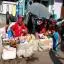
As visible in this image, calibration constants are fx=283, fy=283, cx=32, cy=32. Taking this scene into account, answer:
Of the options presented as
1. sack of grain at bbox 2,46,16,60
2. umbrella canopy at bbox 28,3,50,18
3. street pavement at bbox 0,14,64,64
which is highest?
umbrella canopy at bbox 28,3,50,18

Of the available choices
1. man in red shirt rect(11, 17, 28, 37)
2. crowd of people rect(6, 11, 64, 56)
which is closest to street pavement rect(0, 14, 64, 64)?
crowd of people rect(6, 11, 64, 56)

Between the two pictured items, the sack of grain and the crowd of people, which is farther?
the crowd of people

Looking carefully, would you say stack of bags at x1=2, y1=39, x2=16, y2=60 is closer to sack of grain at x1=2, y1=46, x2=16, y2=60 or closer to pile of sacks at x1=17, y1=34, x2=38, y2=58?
sack of grain at x1=2, y1=46, x2=16, y2=60

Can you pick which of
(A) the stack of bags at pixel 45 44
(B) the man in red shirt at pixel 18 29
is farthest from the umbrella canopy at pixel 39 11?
(A) the stack of bags at pixel 45 44

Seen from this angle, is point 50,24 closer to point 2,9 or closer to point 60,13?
point 60,13

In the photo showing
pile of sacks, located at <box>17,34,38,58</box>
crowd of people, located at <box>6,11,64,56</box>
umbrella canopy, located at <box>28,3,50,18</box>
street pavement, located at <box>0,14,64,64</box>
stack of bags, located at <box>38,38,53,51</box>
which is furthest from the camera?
umbrella canopy, located at <box>28,3,50,18</box>

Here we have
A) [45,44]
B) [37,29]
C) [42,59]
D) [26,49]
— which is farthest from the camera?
[37,29]

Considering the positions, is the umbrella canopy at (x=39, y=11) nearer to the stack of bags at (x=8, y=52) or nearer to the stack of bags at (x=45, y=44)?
the stack of bags at (x=45, y=44)

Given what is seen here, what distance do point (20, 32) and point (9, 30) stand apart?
0.54 meters

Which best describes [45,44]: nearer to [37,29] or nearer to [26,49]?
[26,49]

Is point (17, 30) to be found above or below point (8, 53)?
above

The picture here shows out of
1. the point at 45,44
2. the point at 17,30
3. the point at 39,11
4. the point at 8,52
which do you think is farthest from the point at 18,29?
the point at 8,52

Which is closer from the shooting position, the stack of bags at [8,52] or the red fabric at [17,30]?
the stack of bags at [8,52]

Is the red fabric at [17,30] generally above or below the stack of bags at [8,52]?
above
